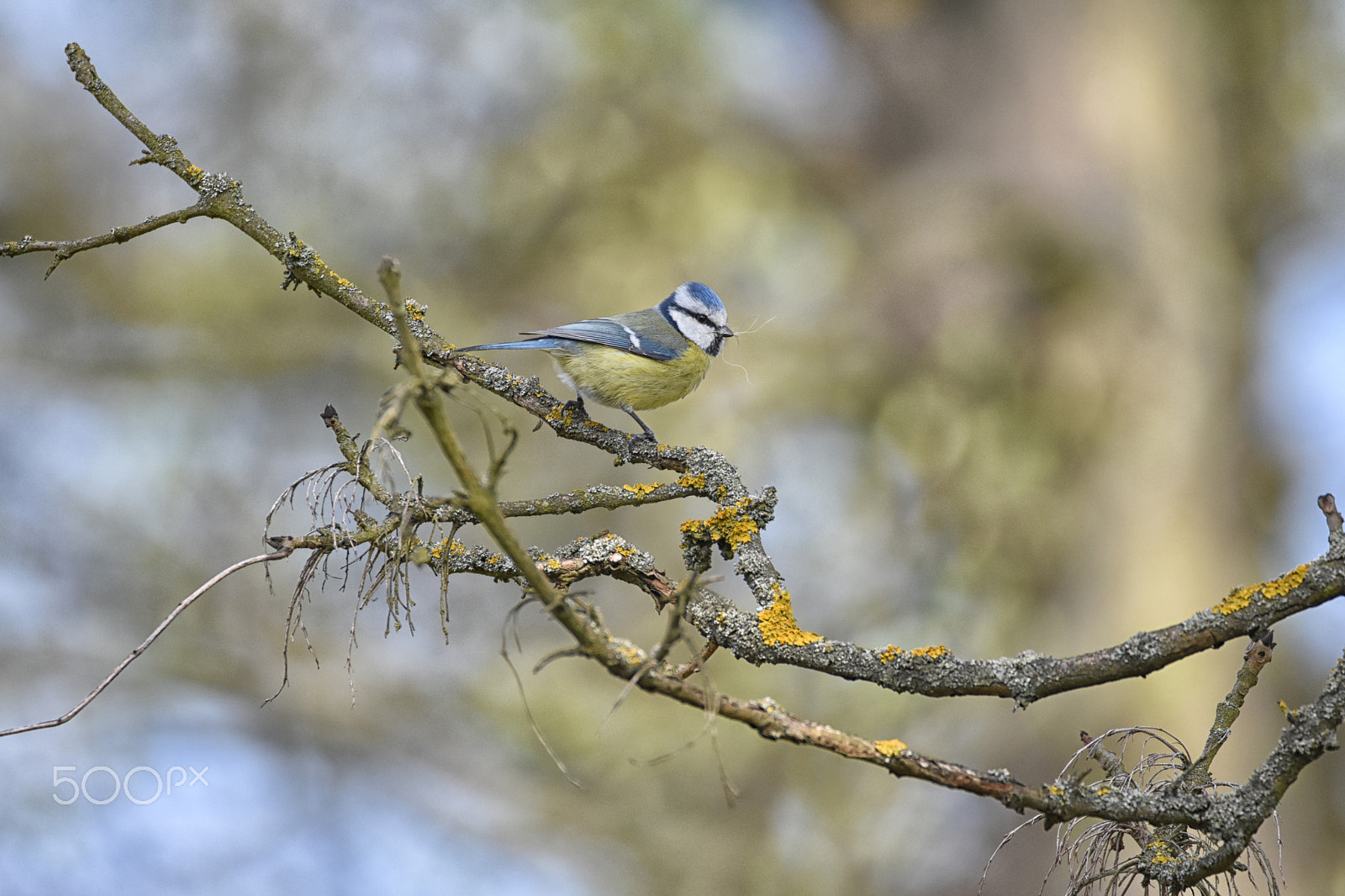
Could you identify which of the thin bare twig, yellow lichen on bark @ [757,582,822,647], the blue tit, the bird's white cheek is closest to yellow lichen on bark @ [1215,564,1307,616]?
yellow lichen on bark @ [757,582,822,647]

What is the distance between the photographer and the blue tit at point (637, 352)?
10.4 feet

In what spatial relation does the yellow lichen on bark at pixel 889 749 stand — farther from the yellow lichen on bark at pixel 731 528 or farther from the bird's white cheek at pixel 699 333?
the bird's white cheek at pixel 699 333

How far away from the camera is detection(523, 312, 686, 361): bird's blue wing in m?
3.20

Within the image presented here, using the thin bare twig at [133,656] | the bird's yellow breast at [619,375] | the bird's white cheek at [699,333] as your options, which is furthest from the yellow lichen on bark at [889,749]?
the bird's white cheek at [699,333]

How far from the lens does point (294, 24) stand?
18.1ft

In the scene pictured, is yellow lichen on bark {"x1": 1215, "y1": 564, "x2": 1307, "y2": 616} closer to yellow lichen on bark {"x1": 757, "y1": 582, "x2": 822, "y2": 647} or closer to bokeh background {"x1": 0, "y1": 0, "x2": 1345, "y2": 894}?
yellow lichen on bark {"x1": 757, "y1": 582, "x2": 822, "y2": 647}

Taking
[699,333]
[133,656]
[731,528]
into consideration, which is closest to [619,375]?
[699,333]

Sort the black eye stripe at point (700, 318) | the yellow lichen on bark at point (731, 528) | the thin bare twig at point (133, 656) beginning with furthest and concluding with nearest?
the black eye stripe at point (700, 318) < the yellow lichen on bark at point (731, 528) < the thin bare twig at point (133, 656)

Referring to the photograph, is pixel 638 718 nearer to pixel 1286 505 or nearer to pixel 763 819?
pixel 763 819

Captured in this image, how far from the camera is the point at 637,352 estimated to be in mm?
3199

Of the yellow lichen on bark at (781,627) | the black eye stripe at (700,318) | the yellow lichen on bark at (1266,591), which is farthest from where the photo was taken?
the black eye stripe at (700,318)

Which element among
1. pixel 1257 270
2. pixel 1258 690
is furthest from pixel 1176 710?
pixel 1257 270

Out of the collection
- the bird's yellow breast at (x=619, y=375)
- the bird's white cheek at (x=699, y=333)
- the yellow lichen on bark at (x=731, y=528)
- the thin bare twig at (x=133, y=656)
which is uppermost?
the bird's white cheek at (x=699, y=333)

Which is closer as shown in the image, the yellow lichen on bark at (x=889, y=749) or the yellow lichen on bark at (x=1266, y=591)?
the yellow lichen on bark at (x=889, y=749)
